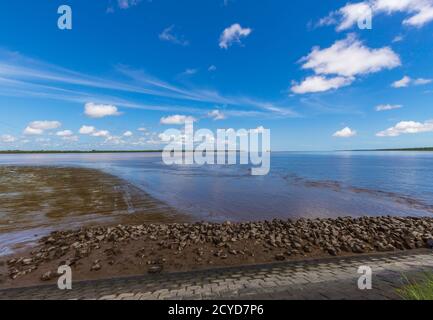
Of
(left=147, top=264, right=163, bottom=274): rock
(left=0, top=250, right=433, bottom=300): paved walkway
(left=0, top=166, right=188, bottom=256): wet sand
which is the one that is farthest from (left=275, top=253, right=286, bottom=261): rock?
(left=0, top=166, right=188, bottom=256): wet sand

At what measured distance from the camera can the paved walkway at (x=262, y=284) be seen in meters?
5.89

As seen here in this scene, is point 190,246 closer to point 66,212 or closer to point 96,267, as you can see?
point 96,267

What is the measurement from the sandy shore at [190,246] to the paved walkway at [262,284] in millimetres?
638

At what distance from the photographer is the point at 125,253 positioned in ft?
29.1

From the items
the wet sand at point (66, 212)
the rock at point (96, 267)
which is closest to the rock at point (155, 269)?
the rock at point (96, 267)

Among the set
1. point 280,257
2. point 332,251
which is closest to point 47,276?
point 280,257

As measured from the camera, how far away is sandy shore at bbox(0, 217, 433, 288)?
26.2ft

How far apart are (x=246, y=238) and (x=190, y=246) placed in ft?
7.94

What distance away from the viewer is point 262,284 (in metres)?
6.52

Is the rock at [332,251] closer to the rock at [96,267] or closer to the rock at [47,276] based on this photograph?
the rock at [96,267]

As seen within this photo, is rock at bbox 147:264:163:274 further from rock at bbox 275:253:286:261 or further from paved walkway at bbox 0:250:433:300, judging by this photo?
rock at bbox 275:253:286:261

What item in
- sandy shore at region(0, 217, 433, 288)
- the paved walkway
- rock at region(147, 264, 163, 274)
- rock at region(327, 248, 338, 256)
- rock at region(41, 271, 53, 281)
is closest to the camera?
the paved walkway
